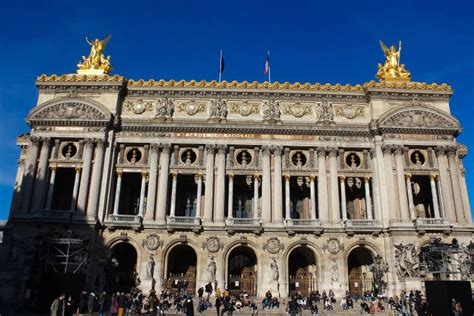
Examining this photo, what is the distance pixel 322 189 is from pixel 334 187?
116 centimetres

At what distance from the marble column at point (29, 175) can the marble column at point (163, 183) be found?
1194 centimetres

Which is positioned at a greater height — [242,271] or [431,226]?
[431,226]

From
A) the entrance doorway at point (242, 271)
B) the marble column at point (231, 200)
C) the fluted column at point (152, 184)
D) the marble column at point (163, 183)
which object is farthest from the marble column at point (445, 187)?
the fluted column at point (152, 184)

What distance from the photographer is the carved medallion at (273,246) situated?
133ft

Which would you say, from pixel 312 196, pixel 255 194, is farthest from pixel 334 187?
pixel 255 194

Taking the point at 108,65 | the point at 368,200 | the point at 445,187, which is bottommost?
the point at 368,200

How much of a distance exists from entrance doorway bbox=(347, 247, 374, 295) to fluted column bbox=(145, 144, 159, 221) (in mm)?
19588

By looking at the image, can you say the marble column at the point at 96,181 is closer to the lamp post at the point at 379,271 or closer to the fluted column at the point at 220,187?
the fluted column at the point at 220,187

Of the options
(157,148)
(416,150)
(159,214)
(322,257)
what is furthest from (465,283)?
(157,148)

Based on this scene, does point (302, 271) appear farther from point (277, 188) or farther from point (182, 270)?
point (182, 270)

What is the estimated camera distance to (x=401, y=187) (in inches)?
1666

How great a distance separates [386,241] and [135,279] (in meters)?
23.2

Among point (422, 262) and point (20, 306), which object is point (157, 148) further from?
point (422, 262)

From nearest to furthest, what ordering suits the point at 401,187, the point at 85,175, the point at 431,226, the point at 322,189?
the point at 431,226 < the point at 85,175 < the point at 401,187 < the point at 322,189
